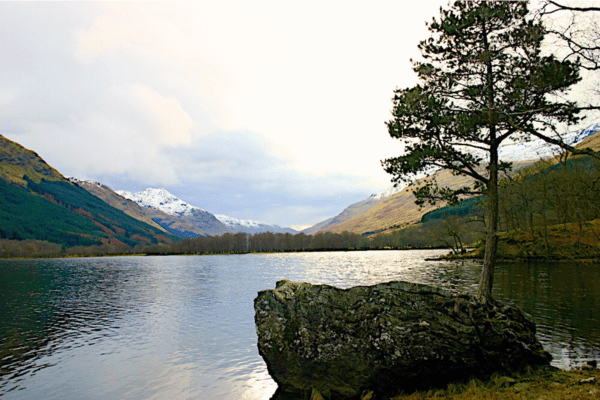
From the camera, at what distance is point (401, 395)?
37.0 ft

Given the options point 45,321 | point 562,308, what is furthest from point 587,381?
point 45,321

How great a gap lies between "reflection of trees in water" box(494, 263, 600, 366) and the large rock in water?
5.65m

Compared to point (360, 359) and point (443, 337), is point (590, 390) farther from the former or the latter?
point (360, 359)

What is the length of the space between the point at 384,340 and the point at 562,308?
22.2 meters

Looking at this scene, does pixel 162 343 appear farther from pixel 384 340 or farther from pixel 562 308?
pixel 562 308

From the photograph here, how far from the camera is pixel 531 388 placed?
33.0 feet

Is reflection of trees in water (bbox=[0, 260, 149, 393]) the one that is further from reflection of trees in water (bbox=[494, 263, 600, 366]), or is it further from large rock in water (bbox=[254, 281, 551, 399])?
reflection of trees in water (bbox=[494, 263, 600, 366])

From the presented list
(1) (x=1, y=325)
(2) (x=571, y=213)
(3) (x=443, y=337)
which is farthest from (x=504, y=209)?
(1) (x=1, y=325)

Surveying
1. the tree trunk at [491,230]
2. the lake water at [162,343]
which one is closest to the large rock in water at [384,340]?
the lake water at [162,343]

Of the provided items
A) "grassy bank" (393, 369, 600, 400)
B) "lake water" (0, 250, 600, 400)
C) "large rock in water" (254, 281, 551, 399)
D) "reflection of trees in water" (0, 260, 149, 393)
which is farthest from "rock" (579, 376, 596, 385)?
"reflection of trees in water" (0, 260, 149, 393)

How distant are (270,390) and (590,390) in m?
11.0

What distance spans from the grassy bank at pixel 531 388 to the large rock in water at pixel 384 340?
56 centimetres

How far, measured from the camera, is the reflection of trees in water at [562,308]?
54.6 ft

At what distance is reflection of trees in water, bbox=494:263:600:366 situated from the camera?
16.7 meters
